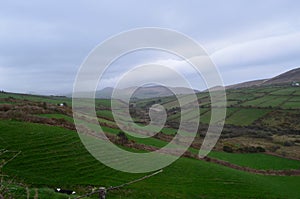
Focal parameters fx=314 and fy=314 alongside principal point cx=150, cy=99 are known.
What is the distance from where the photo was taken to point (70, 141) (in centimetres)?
2867

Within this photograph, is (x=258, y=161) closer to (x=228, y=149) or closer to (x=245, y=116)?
(x=228, y=149)

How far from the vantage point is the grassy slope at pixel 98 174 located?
2217 centimetres

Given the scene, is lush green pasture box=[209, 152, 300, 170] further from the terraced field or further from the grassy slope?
the grassy slope

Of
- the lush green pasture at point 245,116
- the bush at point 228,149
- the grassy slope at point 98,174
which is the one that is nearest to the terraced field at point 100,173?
the grassy slope at point 98,174

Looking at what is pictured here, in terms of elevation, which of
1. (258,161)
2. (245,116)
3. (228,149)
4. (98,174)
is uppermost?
(245,116)

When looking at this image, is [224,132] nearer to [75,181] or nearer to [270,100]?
[270,100]

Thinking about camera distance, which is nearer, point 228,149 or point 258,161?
point 258,161

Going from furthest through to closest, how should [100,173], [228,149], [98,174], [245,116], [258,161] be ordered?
[245,116] < [228,149] < [258,161] < [100,173] < [98,174]

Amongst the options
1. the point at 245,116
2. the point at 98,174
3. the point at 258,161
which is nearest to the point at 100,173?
the point at 98,174

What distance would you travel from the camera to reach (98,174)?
24.1 meters

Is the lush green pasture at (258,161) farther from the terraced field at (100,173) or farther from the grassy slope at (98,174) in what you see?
the grassy slope at (98,174)

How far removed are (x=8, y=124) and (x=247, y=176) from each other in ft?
76.4

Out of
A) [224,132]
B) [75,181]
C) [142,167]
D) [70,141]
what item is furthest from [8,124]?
[224,132]

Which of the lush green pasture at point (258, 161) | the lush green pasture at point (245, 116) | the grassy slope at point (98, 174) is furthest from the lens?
the lush green pasture at point (245, 116)
